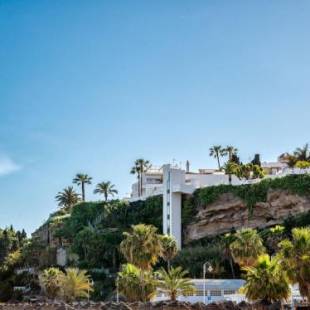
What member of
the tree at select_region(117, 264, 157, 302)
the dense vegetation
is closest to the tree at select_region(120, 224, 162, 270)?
the tree at select_region(117, 264, 157, 302)

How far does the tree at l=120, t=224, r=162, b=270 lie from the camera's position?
153ft

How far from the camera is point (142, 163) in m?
92.7

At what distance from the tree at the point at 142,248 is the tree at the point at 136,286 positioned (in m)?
2.29

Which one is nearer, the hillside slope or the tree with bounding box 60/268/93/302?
the tree with bounding box 60/268/93/302

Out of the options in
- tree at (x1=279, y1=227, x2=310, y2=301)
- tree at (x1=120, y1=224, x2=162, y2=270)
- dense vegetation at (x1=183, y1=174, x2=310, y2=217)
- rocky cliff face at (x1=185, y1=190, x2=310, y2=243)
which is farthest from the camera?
rocky cliff face at (x1=185, y1=190, x2=310, y2=243)

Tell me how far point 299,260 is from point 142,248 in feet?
54.4

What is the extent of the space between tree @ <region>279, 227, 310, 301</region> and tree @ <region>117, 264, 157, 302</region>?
12294 millimetres

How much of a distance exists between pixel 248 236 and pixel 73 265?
96.6ft

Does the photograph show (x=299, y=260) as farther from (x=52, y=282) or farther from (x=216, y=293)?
(x=52, y=282)

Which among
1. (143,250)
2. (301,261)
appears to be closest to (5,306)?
(143,250)

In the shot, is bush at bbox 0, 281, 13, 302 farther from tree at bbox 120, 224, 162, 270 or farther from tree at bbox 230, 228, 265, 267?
tree at bbox 230, 228, 265, 267

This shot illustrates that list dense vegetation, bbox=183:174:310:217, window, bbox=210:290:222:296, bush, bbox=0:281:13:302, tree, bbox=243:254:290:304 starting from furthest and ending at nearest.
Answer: bush, bbox=0:281:13:302
dense vegetation, bbox=183:174:310:217
window, bbox=210:290:222:296
tree, bbox=243:254:290:304

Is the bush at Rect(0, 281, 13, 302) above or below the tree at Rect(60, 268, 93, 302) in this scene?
below

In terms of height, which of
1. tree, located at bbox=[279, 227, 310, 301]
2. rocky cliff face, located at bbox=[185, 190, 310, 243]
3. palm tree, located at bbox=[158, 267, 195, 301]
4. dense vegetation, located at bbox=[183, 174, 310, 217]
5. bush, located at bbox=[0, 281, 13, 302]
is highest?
dense vegetation, located at bbox=[183, 174, 310, 217]
